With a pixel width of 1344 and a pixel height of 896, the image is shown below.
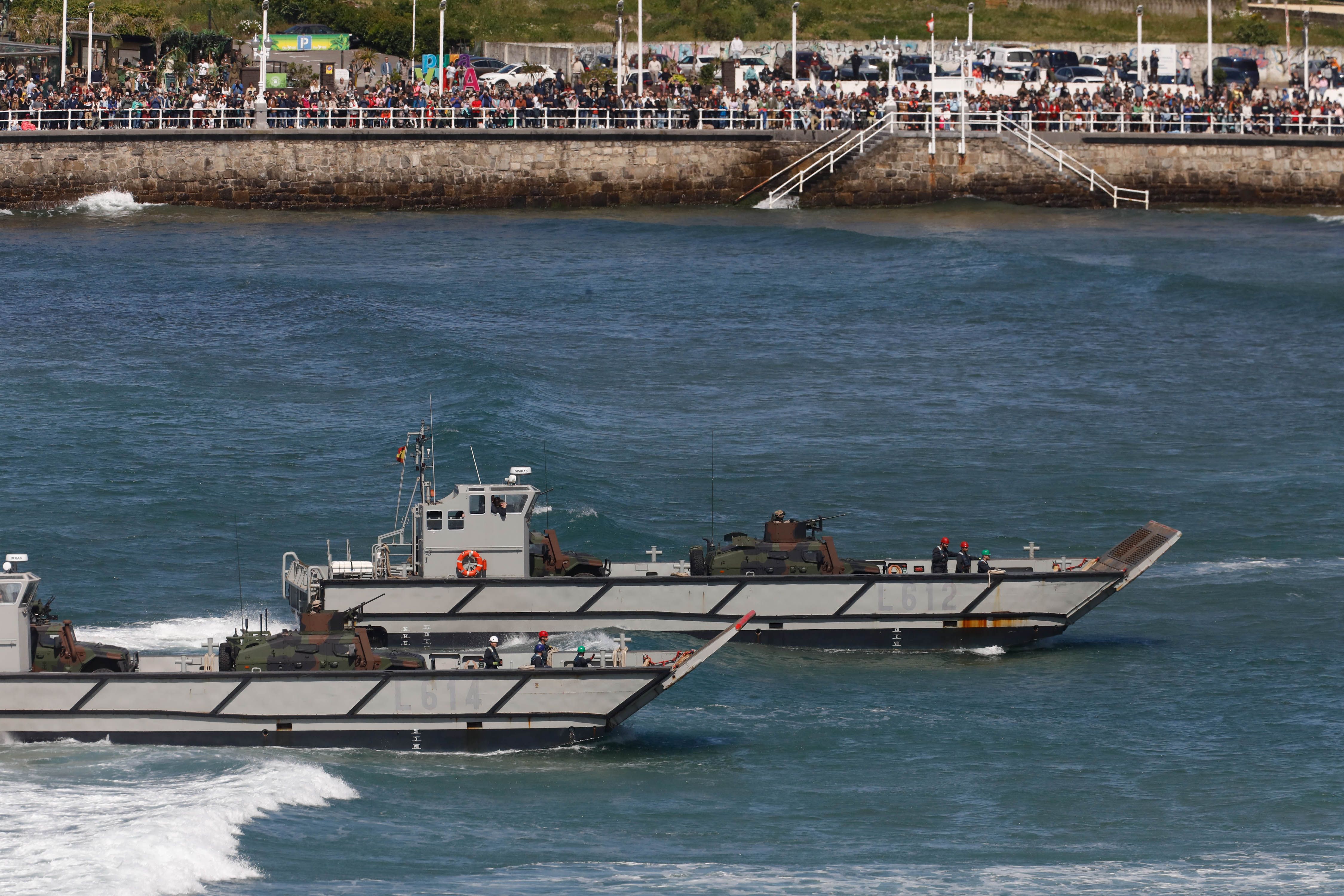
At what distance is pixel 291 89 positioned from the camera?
85.8 metres

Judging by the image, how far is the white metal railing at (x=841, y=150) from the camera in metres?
81.0

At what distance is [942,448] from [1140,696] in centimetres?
1719

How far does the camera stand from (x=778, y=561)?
34719 millimetres

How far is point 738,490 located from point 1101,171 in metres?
42.8

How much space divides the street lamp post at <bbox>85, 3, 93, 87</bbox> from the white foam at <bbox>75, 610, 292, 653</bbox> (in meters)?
52.7

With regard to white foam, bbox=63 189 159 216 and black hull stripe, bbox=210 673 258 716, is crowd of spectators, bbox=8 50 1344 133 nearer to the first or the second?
white foam, bbox=63 189 159 216

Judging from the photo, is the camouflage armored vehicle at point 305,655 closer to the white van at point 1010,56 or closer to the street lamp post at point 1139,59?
the street lamp post at point 1139,59

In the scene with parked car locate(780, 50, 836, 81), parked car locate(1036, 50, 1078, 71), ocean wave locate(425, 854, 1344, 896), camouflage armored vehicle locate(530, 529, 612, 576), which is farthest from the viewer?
parked car locate(1036, 50, 1078, 71)

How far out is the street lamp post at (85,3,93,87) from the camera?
85.3 meters

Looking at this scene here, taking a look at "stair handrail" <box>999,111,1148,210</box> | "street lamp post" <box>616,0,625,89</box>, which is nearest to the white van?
"stair handrail" <box>999,111,1148,210</box>

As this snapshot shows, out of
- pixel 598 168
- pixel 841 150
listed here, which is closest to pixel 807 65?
pixel 841 150

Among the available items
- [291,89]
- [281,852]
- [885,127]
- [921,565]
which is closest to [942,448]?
[921,565]

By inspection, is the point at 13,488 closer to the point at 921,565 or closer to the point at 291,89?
the point at 921,565

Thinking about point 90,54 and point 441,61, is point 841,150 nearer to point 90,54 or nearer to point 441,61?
point 441,61
